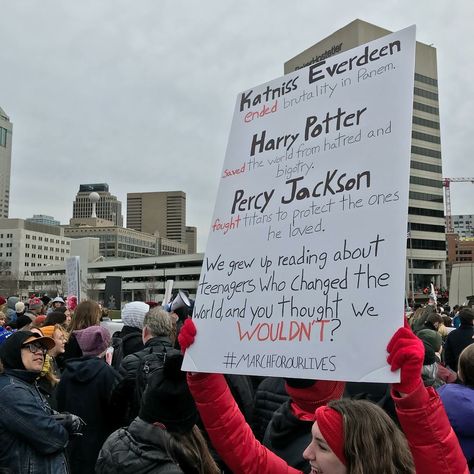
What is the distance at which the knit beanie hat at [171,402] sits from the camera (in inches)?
109

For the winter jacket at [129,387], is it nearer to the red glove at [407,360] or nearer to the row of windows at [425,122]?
the red glove at [407,360]

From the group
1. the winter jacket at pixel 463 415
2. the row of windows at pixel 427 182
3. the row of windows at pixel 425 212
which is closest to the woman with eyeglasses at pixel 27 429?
the winter jacket at pixel 463 415

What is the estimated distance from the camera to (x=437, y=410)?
201cm

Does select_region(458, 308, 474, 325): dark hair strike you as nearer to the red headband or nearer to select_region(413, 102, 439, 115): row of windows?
the red headband

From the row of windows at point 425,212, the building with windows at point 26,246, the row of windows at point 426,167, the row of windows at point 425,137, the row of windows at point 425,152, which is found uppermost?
the row of windows at point 425,137

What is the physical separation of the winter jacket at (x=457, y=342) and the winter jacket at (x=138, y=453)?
6401 mm

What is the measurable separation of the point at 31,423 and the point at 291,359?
2.28 metres

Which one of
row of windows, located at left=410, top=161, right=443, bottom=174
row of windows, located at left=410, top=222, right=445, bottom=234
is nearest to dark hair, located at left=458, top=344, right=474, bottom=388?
row of windows, located at left=410, top=222, right=445, bottom=234

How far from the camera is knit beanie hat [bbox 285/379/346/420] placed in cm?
271

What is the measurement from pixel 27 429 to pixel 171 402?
60.8 inches

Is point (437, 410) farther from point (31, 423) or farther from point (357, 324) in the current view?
point (31, 423)

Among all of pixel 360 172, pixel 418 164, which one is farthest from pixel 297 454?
pixel 418 164

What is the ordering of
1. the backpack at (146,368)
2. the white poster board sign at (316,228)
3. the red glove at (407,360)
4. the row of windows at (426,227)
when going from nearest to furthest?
1. the red glove at (407,360)
2. the white poster board sign at (316,228)
3. the backpack at (146,368)
4. the row of windows at (426,227)

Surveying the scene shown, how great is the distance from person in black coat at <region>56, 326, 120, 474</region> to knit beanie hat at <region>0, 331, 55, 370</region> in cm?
90
